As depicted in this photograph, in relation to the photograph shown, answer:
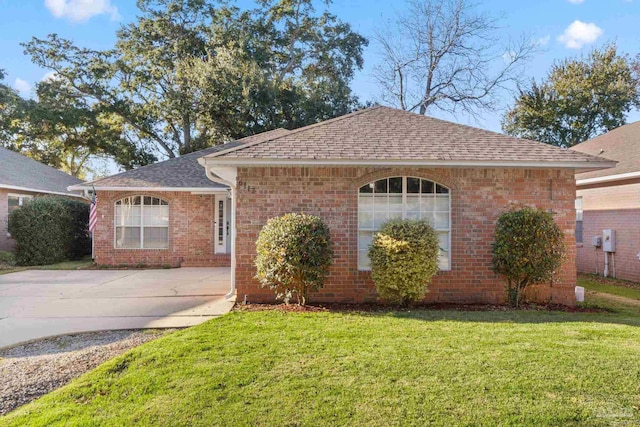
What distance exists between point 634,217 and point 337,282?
29.3 feet

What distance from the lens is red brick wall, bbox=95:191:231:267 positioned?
44.8 ft

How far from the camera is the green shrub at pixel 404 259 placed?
6.68 m

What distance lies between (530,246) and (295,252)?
4131 millimetres

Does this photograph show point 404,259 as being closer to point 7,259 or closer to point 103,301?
point 103,301

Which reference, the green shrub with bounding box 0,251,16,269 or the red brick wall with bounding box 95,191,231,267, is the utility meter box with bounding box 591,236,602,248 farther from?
the green shrub with bounding box 0,251,16,269

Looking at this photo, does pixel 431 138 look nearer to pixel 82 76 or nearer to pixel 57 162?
pixel 82 76

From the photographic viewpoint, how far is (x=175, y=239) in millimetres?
13641

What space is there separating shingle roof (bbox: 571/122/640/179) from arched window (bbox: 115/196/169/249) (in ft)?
45.8

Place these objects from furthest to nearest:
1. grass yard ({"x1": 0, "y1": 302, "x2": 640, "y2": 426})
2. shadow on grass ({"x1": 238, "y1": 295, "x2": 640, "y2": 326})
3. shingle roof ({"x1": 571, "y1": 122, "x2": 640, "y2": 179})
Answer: shingle roof ({"x1": 571, "y1": 122, "x2": 640, "y2": 179})
shadow on grass ({"x1": 238, "y1": 295, "x2": 640, "y2": 326})
grass yard ({"x1": 0, "y1": 302, "x2": 640, "y2": 426})

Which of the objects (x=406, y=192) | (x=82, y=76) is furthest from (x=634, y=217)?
(x=82, y=76)

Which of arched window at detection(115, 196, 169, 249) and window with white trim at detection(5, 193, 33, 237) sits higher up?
window with white trim at detection(5, 193, 33, 237)

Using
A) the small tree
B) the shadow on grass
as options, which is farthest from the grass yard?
the small tree

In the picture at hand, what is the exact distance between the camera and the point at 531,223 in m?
6.98

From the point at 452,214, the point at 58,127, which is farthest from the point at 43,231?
the point at 58,127
